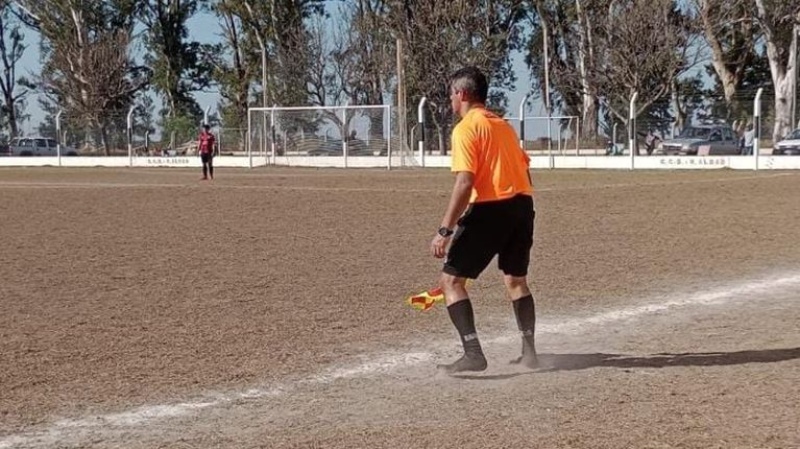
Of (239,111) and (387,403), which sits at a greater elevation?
(239,111)

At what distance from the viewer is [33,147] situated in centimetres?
5509

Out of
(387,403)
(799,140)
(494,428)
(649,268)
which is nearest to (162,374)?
(387,403)

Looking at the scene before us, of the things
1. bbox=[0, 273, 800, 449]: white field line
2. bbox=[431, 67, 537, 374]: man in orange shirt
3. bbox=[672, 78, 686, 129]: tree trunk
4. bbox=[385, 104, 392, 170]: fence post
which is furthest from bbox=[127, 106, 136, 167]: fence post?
bbox=[431, 67, 537, 374]: man in orange shirt

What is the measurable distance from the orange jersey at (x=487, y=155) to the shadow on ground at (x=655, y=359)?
1058mm

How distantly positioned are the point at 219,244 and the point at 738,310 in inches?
263

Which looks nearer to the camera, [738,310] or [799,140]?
[738,310]

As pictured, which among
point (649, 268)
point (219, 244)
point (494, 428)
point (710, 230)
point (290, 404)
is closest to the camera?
point (494, 428)

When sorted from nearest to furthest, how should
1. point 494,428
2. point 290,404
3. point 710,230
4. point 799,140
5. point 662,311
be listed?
point 494,428, point 290,404, point 662,311, point 710,230, point 799,140

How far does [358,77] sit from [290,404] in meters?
56.2

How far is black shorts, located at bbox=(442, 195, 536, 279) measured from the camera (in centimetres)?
585

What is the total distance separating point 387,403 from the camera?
530 centimetres

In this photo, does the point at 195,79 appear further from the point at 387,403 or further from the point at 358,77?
the point at 387,403

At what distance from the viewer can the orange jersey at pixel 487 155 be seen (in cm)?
578

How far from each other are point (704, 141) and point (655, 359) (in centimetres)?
3284
